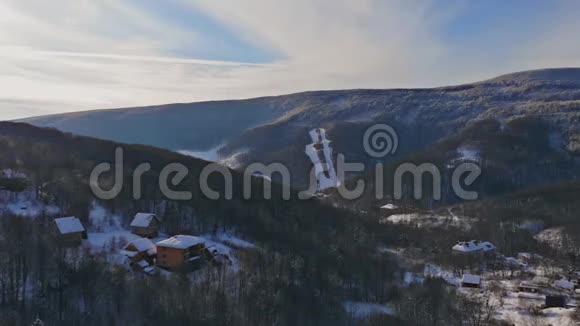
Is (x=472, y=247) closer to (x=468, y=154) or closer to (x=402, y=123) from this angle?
(x=468, y=154)

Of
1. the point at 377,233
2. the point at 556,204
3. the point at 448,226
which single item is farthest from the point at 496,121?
the point at 377,233

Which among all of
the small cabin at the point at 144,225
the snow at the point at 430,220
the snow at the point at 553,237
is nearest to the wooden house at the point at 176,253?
the small cabin at the point at 144,225

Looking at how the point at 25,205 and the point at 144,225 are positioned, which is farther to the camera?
the point at 144,225

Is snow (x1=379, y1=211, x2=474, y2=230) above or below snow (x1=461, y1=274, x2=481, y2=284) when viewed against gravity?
above

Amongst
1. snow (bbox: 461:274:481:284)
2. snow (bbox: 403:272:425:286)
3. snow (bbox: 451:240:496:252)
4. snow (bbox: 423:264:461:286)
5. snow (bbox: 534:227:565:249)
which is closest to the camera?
snow (bbox: 403:272:425:286)

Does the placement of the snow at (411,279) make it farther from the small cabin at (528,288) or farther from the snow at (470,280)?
the small cabin at (528,288)

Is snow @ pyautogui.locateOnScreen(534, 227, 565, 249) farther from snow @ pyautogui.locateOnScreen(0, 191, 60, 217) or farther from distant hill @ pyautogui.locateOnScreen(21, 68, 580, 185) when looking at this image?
snow @ pyautogui.locateOnScreen(0, 191, 60, 217)

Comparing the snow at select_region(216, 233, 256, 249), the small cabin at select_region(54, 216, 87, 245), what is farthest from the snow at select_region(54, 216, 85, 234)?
the snow at select_region(216, 233, 256, 249)

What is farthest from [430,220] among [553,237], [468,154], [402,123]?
[402,123]
